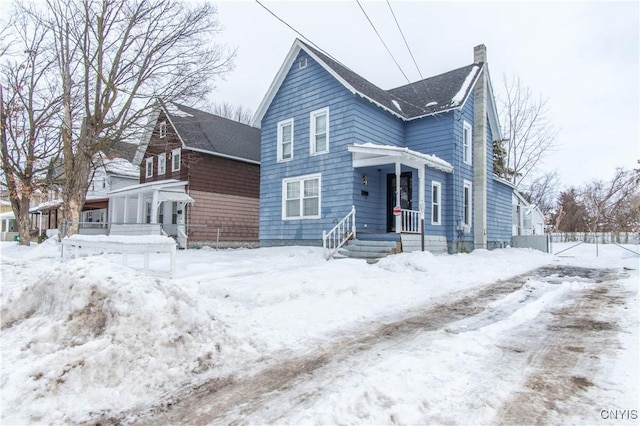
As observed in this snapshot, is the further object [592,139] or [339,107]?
[592,139]

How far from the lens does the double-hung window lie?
50.1 feet

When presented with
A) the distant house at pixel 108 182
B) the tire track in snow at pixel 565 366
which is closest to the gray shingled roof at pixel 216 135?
the distant house at pixel 108 182

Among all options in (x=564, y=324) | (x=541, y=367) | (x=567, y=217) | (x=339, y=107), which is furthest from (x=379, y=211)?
(x=567, y=217)

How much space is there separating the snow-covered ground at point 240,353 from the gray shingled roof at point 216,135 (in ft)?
51.2

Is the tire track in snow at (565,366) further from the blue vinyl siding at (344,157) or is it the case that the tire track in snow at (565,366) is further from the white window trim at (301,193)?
the white window trim at (301,193)

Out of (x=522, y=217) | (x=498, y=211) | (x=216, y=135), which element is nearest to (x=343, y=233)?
(x=498, y=211)

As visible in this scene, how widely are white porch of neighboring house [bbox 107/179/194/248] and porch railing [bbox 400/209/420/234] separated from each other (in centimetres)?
1207

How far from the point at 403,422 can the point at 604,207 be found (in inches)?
1912

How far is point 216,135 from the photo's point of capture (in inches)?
885

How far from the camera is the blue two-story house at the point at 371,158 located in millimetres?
12797

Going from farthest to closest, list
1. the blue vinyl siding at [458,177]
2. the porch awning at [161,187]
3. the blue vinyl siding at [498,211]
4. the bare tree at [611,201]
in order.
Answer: the bare tree at [611,201]
the porch awning at [161,187]
the blue vinyl siding at [498,211]
the blue vinyl siding at [458,177]

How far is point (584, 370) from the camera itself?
10.5 ft

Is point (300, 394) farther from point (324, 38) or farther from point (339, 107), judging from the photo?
point (339, 107)

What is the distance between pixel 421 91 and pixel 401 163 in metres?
6.71
